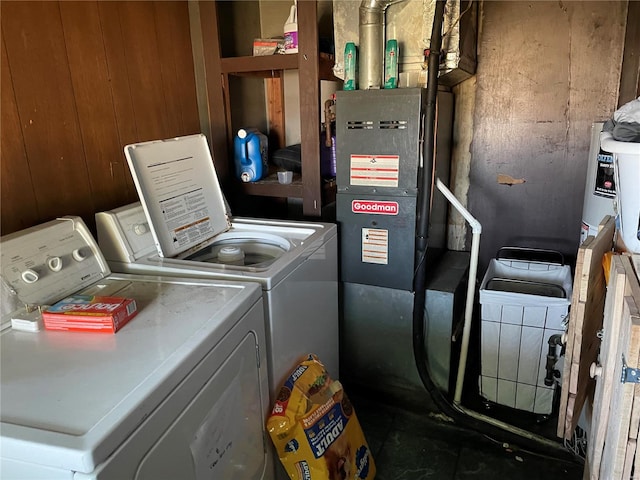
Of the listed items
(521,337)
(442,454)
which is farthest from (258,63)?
(442,454)

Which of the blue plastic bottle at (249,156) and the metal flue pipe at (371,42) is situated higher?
the metal flue pipe at (371,42)

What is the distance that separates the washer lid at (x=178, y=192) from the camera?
67.6 inches

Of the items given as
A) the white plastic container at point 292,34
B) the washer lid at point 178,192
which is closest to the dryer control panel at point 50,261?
the washer lid at point 178,192

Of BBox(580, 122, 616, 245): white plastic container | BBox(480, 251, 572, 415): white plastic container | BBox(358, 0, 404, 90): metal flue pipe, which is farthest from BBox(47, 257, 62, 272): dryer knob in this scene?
BBox(580, 122, 616, 245): white plastic container

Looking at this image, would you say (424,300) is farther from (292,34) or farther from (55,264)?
(55,264)

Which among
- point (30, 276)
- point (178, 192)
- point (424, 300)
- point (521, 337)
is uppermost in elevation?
point (178, 192)

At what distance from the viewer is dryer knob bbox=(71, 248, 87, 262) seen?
144 cm

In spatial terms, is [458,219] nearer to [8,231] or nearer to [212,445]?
[212,445]

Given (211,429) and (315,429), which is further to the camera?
(315,429)

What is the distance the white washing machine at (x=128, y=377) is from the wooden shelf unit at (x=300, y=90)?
2.86 feet

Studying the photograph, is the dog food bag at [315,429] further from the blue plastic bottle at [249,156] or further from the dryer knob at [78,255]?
the blue plastic bottle at [249,156]

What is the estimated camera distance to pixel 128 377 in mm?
949

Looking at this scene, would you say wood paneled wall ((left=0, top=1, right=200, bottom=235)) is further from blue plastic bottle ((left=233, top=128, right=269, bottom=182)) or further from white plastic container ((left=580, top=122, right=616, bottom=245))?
white plastic container ((left=580, top=122, right=616, bottom=245))

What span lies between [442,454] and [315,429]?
2.64ft
